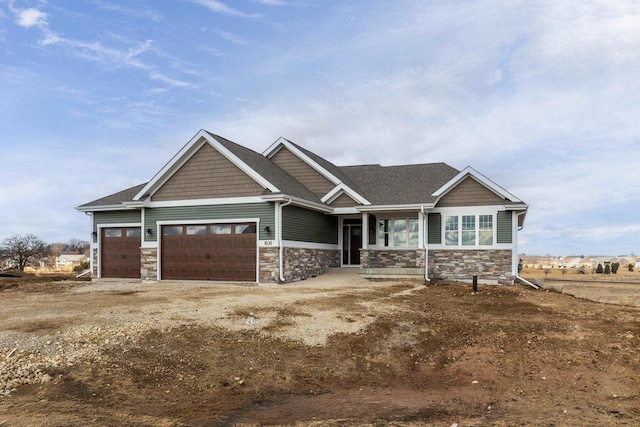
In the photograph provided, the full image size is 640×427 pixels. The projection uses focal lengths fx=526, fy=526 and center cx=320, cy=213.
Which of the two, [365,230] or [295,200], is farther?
[365,230]

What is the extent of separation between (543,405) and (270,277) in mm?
13190

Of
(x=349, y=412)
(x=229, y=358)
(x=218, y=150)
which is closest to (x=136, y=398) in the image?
(x=229, y=358)

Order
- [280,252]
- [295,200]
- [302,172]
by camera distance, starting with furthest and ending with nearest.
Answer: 1. [302,172]
2. [295,200]
3. [280,252]

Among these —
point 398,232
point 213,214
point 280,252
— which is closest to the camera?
point 280,252

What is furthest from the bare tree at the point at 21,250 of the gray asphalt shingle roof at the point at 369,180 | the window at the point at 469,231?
the window at the point at 469,231

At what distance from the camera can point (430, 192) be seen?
78.5 feet

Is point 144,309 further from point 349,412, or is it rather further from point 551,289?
point 551,289

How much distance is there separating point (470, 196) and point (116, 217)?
1601 centimetres

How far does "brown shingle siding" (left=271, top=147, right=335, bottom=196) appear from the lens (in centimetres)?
2489

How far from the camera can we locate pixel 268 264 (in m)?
20.1

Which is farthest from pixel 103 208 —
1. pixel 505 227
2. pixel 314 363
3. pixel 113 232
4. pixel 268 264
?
pixel 505 227

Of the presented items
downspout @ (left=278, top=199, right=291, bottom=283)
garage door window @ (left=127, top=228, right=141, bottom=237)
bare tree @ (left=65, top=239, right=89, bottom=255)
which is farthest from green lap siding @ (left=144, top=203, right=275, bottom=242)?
bare tree @ (left=65, top=239, right=89, bottom=255)

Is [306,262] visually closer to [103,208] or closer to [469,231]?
[469,231]

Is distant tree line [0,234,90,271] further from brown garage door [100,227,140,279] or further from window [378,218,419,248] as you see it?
window [378,218,419,248]
